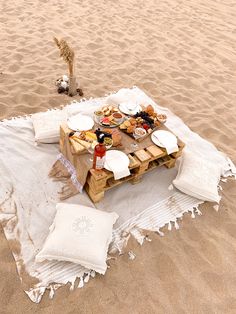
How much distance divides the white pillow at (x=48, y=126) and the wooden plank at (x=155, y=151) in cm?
144

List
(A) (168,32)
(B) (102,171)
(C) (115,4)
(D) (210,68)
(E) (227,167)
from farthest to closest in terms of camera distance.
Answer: (C) (115,4) < (A) (168,32) < (D) (210,68) < (E) (227,167) < (B) (102,171)

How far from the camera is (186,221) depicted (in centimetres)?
384

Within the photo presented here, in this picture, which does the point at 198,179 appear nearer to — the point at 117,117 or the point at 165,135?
the point at 165,135

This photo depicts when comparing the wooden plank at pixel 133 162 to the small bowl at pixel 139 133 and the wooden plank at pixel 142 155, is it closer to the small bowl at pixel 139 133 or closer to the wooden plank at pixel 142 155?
the wooden plank at pixel 142 155

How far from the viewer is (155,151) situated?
12.6 ft

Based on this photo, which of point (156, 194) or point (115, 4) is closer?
point (156, 194)

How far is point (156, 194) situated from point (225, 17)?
7903mm

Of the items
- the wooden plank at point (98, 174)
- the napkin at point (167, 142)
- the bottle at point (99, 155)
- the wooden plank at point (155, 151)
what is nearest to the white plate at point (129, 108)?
the napkin at point (167, 142)

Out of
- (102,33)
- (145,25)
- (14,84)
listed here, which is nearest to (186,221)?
(14,84)

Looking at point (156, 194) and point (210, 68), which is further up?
point (210, 68)

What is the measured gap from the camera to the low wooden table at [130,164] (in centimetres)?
352

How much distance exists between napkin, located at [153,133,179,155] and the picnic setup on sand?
0.04 feet

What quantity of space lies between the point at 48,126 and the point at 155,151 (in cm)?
168

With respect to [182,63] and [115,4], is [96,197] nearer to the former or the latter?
[182,63]
